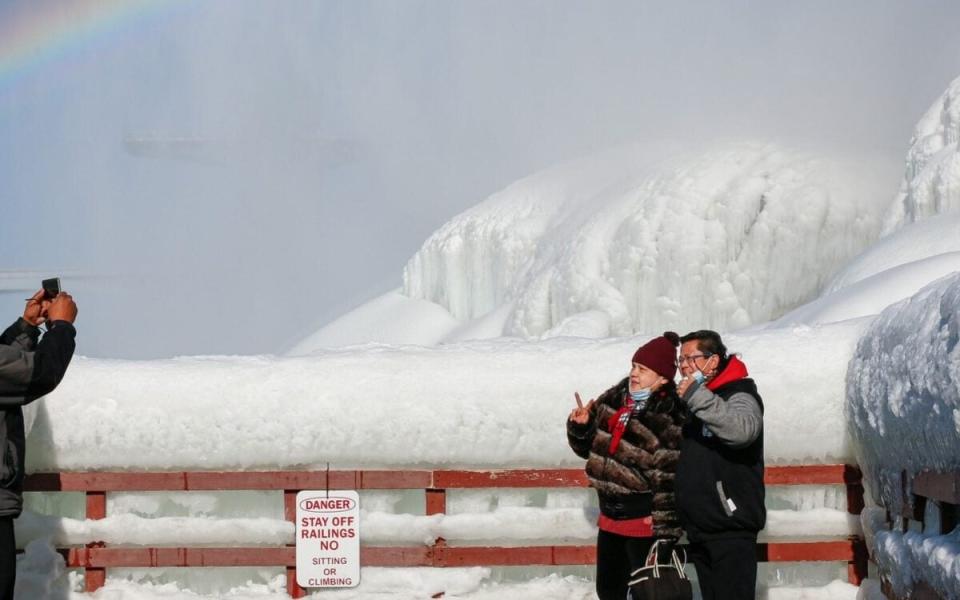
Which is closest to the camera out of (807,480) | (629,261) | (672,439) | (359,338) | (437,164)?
(672,439)

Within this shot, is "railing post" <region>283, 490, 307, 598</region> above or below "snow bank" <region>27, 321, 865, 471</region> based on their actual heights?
below

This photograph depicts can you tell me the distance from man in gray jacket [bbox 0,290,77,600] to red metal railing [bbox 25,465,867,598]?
138 cm

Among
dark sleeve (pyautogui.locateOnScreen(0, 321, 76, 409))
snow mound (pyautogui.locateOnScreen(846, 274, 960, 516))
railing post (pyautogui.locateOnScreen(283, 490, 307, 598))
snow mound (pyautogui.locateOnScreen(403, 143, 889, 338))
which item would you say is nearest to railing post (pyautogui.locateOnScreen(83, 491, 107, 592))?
railing post (pyautogui.locateOnScreen(283, 490, 307, 598))

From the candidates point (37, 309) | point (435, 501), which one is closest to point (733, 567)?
point (435, 501)

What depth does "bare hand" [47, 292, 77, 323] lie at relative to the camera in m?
5.32

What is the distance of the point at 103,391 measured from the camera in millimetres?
6770

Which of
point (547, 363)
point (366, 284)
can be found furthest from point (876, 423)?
point (366, 284)

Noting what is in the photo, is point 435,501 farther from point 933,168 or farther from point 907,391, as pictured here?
point 933,168

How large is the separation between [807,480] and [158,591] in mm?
3538

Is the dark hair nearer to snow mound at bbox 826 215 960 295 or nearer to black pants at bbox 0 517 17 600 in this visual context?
black pants at bbox 0 517 17 600

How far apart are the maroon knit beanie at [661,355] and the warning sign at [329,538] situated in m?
2.08

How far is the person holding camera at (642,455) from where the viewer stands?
17.3ft

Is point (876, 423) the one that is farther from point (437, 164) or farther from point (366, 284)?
point (437, 164)

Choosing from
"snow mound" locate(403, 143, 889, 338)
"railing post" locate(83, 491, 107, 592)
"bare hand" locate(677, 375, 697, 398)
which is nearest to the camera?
"bare hand" locate(677, 375, 697, 398)
